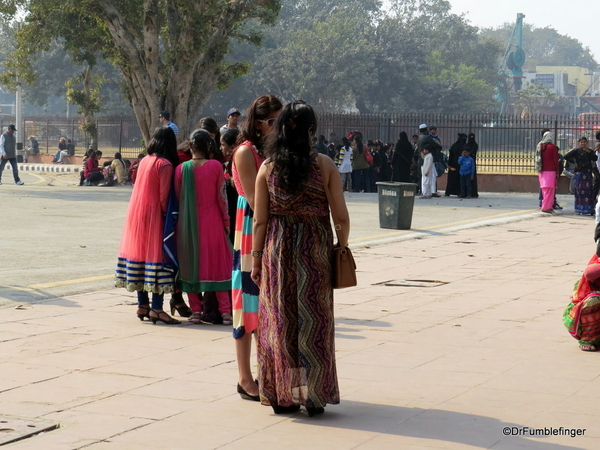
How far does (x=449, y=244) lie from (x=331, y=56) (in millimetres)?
57587

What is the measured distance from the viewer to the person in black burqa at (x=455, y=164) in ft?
78.3

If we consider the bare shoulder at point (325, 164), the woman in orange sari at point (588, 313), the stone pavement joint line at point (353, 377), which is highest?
the bare shoulder at point (325, 164)

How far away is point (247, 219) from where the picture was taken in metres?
5.54

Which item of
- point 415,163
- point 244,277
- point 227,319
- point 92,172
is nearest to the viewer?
point 244,277

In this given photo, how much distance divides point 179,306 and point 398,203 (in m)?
8.38

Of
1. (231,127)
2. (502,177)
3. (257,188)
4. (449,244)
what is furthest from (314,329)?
(502,177)

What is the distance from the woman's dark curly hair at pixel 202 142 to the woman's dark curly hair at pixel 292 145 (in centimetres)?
261

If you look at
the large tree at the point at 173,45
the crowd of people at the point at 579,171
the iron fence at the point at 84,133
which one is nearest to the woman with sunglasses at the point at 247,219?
the crowd of people at the point at 579,171

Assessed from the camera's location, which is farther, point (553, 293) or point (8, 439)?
point (553, 293)

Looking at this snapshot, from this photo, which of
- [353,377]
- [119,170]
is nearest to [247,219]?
[353,377]

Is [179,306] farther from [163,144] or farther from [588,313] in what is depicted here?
[588,313]

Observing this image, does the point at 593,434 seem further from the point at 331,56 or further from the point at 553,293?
the point at 331,56

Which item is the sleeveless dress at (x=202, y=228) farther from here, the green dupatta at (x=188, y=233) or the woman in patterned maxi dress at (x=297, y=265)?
the woman in patterned maxi dress at (x=297, y=265)

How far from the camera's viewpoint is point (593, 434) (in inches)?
184
